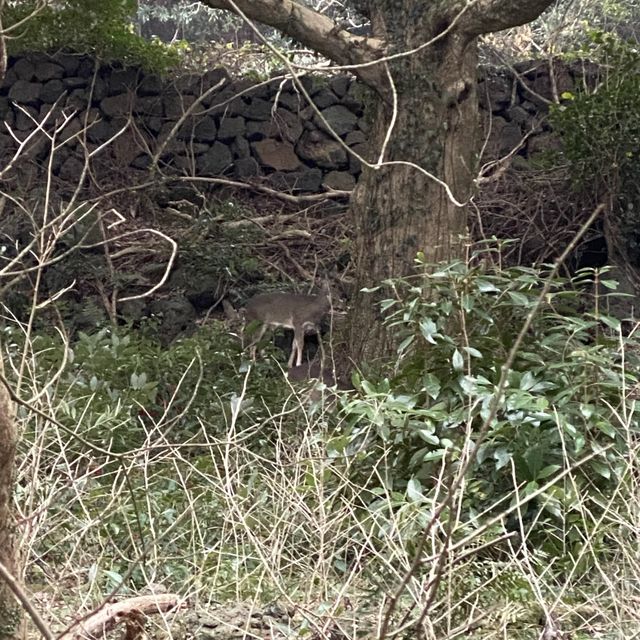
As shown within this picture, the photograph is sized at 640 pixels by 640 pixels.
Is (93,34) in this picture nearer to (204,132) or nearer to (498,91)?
(204,132)

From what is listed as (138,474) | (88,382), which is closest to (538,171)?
(88,382)

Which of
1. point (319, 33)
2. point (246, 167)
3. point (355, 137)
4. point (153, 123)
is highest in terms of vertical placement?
point (319, 33)

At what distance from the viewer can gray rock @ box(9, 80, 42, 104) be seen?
1071 centimetres

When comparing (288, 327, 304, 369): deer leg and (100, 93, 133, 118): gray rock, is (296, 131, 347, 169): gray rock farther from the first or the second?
(288, 327, 304, 369): deer leg

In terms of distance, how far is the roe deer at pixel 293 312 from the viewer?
24.8ft

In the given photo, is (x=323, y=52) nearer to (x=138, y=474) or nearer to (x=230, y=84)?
(x=138, y=474)

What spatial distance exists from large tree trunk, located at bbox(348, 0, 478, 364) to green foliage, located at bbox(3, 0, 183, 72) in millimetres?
4640

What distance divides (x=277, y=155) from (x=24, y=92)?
2756 mm

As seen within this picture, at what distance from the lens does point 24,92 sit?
10711mm

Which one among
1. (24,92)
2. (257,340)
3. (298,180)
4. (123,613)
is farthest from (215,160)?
(123,613)

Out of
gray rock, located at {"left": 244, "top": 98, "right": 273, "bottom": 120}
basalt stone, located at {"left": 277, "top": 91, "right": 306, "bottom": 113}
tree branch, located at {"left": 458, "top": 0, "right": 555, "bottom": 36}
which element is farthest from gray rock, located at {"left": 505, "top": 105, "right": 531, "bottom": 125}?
tree branch, located at {"left": 458, "top": 0, "right": 555, "bottom": 36}

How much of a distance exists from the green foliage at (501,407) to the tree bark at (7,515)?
1.73 metres

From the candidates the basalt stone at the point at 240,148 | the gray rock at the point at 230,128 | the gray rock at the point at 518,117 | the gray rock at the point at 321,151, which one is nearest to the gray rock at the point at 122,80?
the gray rock at the point at 230,128

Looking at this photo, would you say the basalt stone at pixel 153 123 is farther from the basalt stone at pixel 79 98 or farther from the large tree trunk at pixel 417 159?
the large tree trunk at pixel 417 159
